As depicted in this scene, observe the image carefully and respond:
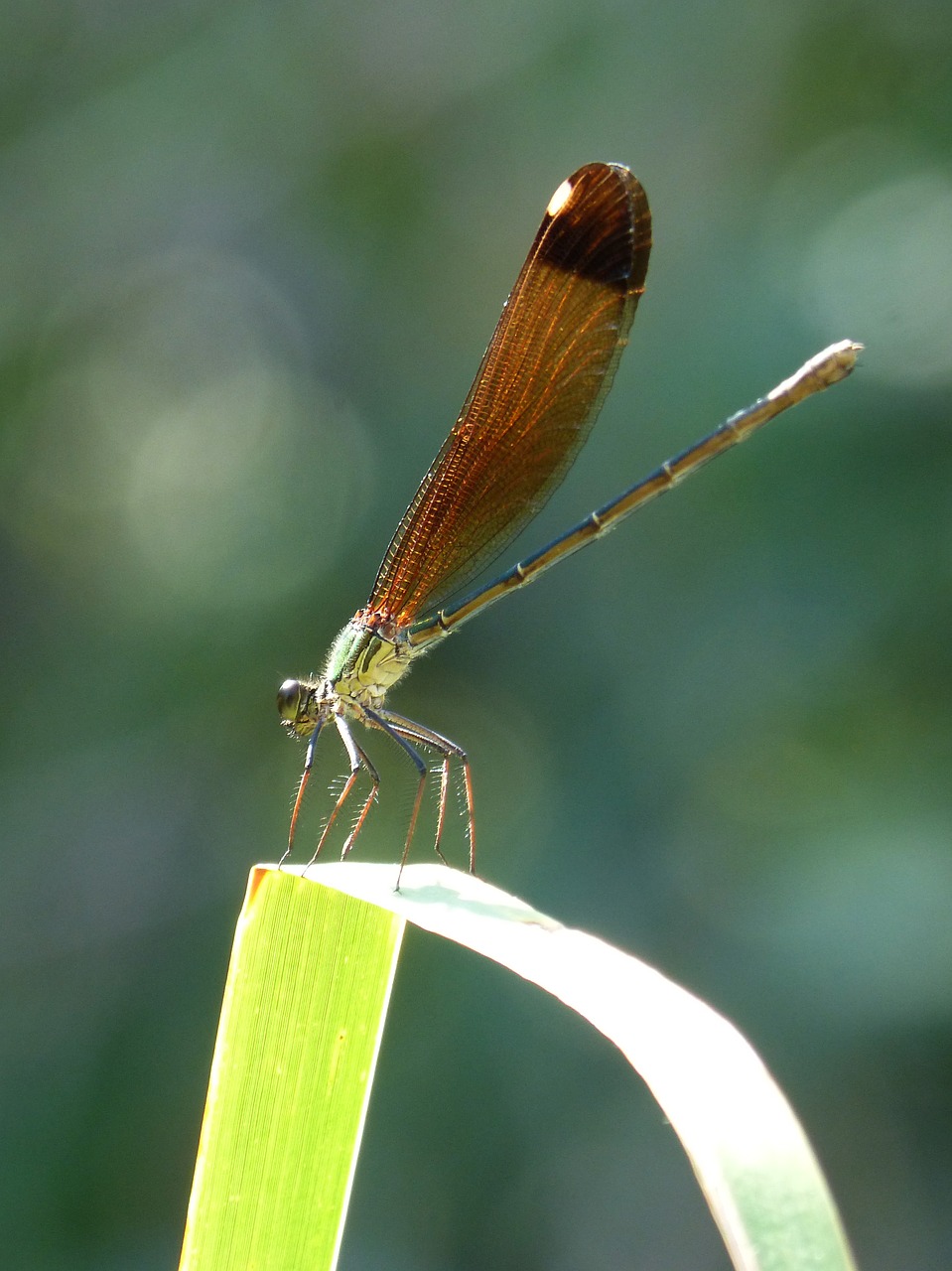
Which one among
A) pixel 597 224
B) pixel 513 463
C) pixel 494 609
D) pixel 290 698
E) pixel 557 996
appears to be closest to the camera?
pixel 557 996

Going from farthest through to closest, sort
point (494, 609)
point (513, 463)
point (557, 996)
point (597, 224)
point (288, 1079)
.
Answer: point (494, 609) → point (513, 463) → point (597, 224) → point (288, 1079) → point (557, 996)

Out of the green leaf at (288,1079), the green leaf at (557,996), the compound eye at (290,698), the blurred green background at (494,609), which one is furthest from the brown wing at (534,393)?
the blurred green background at (494,609)

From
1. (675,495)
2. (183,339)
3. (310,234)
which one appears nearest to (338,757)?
(675,495)

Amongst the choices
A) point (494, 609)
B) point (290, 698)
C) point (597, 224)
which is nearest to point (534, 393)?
point (597, 224)

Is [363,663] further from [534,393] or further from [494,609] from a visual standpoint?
[494,609]

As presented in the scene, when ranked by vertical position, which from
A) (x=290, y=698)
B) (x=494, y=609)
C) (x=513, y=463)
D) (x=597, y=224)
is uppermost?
(x=494, y=609)

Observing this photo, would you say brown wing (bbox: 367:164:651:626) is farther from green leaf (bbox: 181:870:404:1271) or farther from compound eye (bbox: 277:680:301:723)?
green leaf (bbox: 181:870:404:1271)

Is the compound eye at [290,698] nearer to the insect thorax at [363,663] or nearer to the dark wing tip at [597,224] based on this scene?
the insect thorax at [363,663]

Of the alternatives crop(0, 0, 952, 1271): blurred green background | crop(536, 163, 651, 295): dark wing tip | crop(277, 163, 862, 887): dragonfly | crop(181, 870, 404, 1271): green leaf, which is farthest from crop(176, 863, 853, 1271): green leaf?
crop(0, 0, 952, 1271): blurred green background
